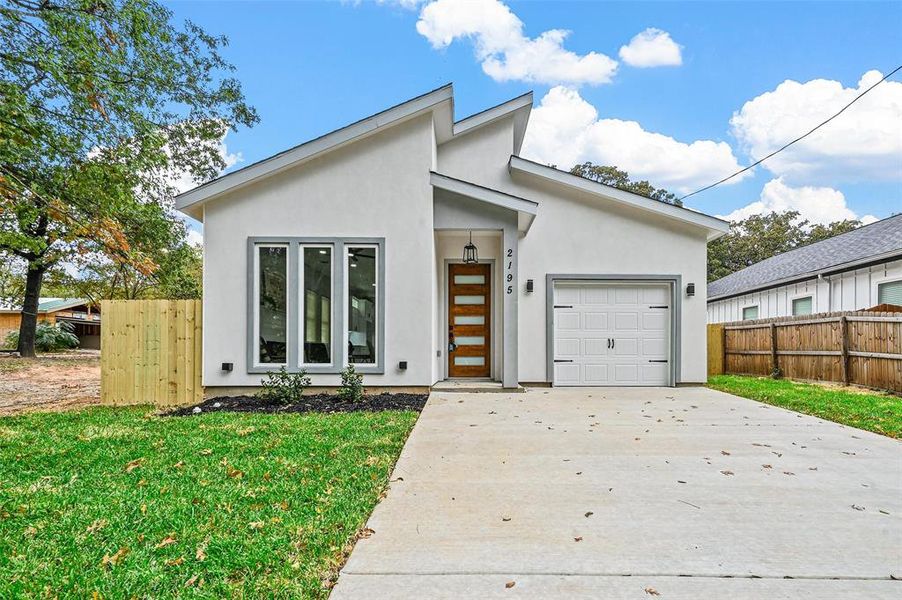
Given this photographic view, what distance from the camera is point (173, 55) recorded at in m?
11.1

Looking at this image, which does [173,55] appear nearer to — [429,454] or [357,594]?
[429,454]

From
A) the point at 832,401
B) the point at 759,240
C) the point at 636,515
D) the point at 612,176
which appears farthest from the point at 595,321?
the point at 759,240

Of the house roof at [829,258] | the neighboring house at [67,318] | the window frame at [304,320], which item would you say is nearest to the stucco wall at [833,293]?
the house roof at [829,258]

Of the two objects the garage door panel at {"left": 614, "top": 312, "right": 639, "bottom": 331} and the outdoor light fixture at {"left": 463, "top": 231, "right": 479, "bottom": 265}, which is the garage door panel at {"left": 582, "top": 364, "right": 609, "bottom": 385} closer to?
the garage door panel at {"left": 614, "top": 312, "right": 639, "bottom": 331}

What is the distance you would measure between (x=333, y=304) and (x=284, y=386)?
1.53m

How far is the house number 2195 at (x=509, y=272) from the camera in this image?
874cm

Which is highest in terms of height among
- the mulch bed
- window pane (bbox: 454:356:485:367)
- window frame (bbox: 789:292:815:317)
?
window frame (bbox: 789:292:815:317)

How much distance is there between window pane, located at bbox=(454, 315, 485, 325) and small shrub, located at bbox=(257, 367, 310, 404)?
11.1 feet

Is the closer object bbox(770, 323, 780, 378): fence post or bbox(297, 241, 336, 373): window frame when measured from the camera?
bbox(297, 241, 336, 373): window frame

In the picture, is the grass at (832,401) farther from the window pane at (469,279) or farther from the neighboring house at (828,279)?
the window pane at (469,279)

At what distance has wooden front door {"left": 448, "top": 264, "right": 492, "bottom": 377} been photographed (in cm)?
996

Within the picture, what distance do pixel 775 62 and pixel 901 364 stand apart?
486 inches

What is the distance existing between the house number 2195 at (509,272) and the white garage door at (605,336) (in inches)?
52.3

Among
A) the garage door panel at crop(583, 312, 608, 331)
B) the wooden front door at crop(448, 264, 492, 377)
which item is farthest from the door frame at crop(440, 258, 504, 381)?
the garage door panel at crop(583, 312, 608, 331)
